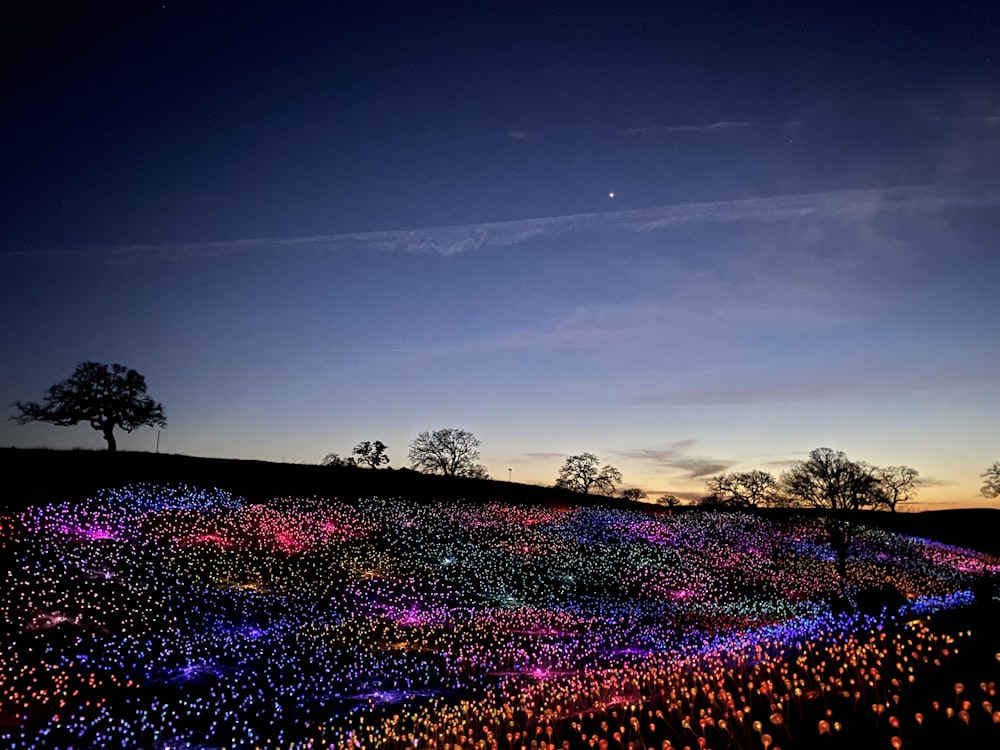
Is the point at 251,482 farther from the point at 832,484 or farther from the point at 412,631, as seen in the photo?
the point at 832,484

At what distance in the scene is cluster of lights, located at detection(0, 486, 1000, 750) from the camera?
395 inches

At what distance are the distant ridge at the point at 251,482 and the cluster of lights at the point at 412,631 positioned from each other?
1.98 m

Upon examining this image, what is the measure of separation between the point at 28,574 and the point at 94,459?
13776 mm

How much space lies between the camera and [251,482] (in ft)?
103

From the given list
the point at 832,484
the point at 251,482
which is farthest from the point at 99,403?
the point at 832,484

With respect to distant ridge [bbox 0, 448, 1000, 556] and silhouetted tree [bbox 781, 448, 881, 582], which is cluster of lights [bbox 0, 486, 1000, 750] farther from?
silhouetted tree [bbox 781, 448, 881, 582]

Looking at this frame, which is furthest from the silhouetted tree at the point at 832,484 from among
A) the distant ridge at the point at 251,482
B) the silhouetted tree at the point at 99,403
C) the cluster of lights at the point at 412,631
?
the silhouetted tree at the point at 99,403

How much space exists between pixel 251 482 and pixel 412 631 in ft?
52.4

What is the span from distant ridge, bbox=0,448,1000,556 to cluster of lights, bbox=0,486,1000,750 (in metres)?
1.98

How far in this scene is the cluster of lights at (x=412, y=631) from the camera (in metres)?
10.0

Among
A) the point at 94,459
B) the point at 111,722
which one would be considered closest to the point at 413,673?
the point at 111,722

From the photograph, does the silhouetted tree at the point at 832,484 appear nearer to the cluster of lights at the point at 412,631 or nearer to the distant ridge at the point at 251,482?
the distant ridge at the point at 251,482

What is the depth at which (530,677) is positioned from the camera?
1496 centimetres

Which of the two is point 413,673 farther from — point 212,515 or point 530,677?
point 212,515
